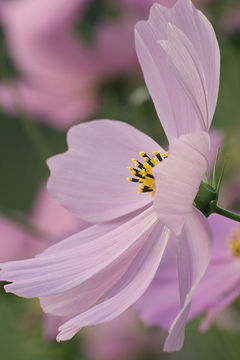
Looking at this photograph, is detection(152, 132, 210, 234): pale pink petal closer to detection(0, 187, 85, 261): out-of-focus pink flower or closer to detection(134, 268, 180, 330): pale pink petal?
detection(134, 268, 180, 330): pale pink petal

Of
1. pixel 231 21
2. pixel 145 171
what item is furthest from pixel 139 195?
pixel 231 21

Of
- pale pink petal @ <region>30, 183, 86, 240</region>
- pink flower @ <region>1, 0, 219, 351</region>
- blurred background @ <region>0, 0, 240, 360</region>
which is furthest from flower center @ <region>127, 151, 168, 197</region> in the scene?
pale pink petal @ <region>30, 183, 86, 240</region>

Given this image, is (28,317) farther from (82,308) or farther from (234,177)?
(82,308)

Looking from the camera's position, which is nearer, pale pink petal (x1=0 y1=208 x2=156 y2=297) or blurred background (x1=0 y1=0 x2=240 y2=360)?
pale pink petal (x1=0 y1=208 x2=156 y2=297)

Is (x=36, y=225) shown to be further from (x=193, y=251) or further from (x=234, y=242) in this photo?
(x=193, y=251)

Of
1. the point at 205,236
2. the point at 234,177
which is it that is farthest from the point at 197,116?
the point at 234,177

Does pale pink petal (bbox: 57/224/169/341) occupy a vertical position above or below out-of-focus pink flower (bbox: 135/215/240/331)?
above

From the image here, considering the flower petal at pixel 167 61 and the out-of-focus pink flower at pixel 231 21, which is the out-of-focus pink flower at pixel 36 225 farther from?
the flower petal at pixel 167 61
